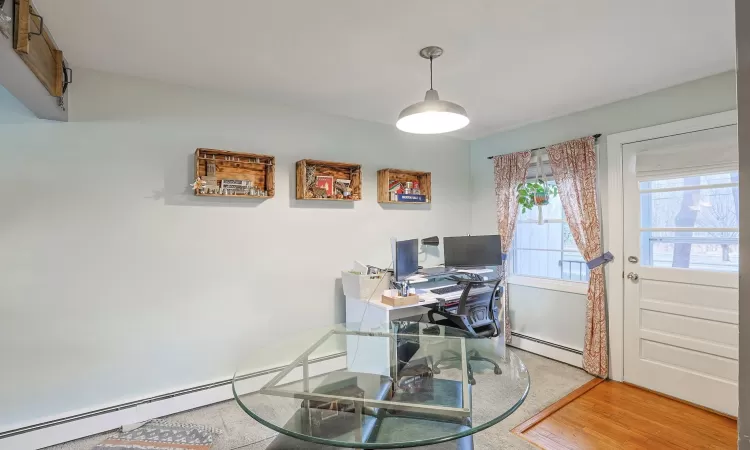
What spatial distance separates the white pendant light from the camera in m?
1.99

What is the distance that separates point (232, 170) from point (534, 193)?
8.89 ft

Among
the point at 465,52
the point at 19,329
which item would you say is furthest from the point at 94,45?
the point at 465,52

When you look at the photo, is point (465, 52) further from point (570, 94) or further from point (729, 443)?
point (729, 443)

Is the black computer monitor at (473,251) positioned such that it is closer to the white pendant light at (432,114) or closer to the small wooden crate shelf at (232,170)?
the white pendant light at (432,114)

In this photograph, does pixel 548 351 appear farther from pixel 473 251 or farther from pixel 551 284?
pixel 473 251

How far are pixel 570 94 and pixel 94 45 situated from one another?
10.5 feet

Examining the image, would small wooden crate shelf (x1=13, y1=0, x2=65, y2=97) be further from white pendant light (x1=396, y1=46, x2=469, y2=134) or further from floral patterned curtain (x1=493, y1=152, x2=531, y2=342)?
floral patterned curtain (x1=493, y1=152, x2=531, y2=342)

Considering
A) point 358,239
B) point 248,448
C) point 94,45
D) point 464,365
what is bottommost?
point 248,448

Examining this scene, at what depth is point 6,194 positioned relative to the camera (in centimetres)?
218

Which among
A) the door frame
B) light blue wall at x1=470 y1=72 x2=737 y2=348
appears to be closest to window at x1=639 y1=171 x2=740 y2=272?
the door frame

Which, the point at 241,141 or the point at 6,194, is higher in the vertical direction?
the point at 241,141

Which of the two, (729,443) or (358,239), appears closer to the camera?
(729,443)

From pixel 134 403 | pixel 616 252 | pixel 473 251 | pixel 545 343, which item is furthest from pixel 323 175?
pixel 545 343

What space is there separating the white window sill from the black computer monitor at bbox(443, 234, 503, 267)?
1.10 ft
